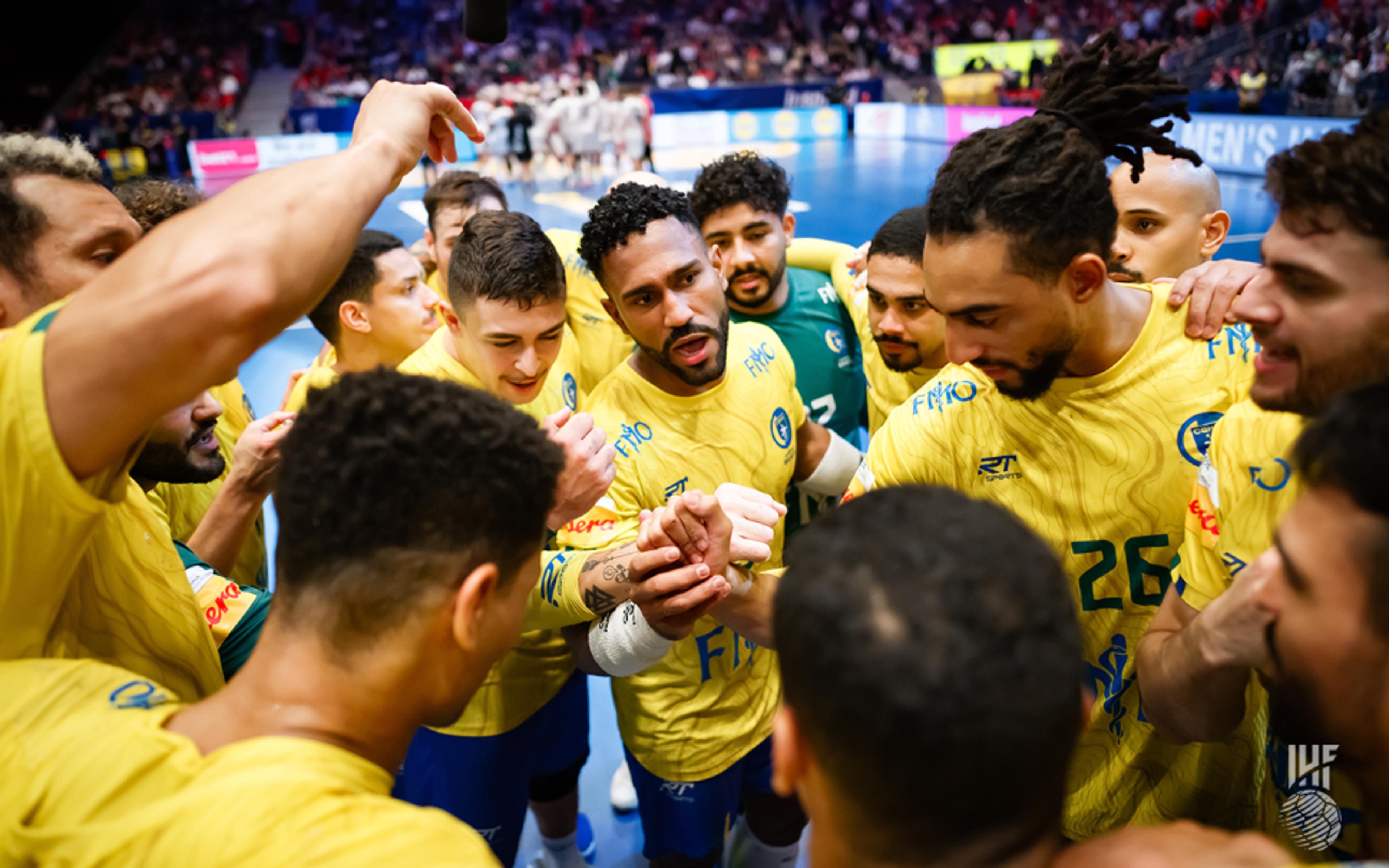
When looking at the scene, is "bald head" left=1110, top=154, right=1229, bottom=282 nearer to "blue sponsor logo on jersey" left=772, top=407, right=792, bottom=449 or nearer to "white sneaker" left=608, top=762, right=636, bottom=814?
"blue sponsor logo on jersey" left=772, top=407, right=792, bottom=449

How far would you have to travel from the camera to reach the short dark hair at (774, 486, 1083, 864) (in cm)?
93

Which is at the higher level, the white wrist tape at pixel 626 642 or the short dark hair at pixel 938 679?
the short dark hair at pixel 938 679

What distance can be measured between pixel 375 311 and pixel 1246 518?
345 centimetres

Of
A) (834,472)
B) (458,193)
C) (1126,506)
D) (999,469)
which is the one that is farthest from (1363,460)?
(458,193)

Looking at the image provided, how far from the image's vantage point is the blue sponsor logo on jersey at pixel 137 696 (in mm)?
1219

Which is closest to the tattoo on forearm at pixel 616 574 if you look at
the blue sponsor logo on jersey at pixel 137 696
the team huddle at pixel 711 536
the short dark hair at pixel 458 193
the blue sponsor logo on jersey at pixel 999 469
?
the team huddle at pixel 711 536

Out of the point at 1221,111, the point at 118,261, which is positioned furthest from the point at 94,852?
the point at 1221,111

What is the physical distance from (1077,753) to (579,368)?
2.64m

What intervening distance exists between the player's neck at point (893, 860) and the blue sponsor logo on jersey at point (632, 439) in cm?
170

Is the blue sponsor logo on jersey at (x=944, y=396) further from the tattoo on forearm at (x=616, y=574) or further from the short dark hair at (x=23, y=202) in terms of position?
the short dark hair at (x=23, y=202)

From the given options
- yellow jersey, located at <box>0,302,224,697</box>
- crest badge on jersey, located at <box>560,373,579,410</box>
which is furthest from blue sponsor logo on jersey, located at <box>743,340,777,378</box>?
yellow jersey, located at <box>0,302,224,697</box>

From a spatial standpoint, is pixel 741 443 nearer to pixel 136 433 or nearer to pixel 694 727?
pixel 694 727

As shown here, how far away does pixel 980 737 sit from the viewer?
36.6 inches

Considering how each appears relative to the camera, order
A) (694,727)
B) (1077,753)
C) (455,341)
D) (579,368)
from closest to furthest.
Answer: (1077,753), (694,727), (455,341), (579,368)
